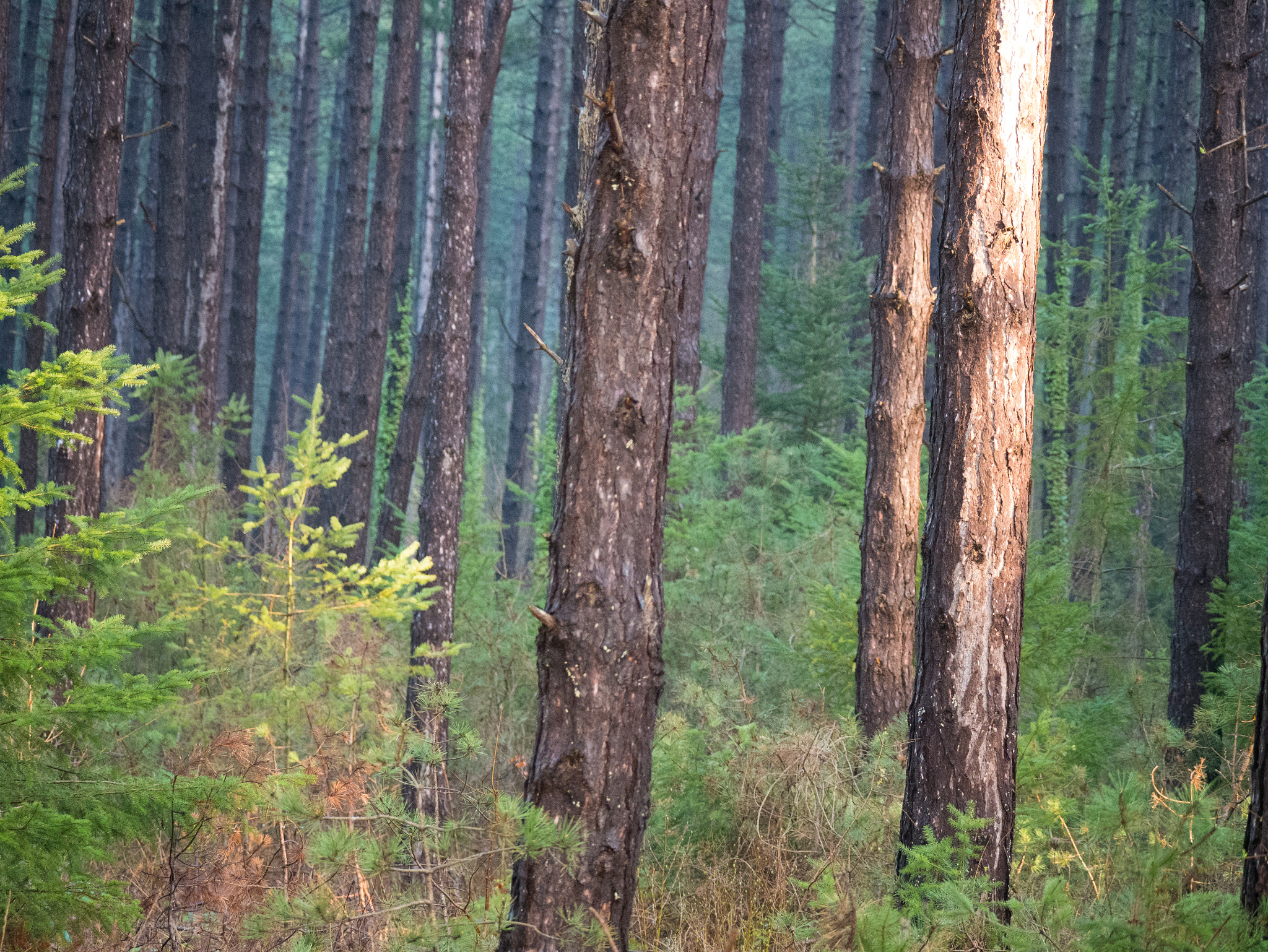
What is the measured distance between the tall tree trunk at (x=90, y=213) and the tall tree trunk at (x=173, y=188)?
5.98 m

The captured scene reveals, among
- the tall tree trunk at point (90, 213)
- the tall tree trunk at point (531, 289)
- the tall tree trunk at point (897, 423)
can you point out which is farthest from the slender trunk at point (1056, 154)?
the tall tree trunk at point (90, 213)

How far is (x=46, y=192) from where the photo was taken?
39.9 feet

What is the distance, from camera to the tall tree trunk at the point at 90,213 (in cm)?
705

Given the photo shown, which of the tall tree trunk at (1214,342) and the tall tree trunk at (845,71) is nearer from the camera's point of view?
the tall tree trunk at (1214,342)

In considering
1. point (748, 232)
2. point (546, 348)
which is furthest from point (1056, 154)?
point (546, 348)

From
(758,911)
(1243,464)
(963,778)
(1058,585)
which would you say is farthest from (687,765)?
(1243,464)

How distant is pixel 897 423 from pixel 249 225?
11628 mm

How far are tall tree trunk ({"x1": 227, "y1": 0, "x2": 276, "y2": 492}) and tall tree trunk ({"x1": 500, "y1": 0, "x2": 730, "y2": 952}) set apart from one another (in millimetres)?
11815

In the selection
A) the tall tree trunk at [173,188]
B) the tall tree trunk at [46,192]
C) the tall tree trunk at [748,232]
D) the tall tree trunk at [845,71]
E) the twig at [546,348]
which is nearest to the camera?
the twig at [546,348]

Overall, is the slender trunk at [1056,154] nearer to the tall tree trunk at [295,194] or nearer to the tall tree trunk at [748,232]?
the tall tree trunk at [748,232]

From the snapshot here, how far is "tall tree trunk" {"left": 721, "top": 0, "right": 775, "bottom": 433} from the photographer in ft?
46.8

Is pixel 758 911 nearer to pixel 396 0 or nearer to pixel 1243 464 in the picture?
pixel 1243 464

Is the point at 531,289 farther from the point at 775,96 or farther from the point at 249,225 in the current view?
the point at 775,96

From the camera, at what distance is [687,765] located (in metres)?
5.62
